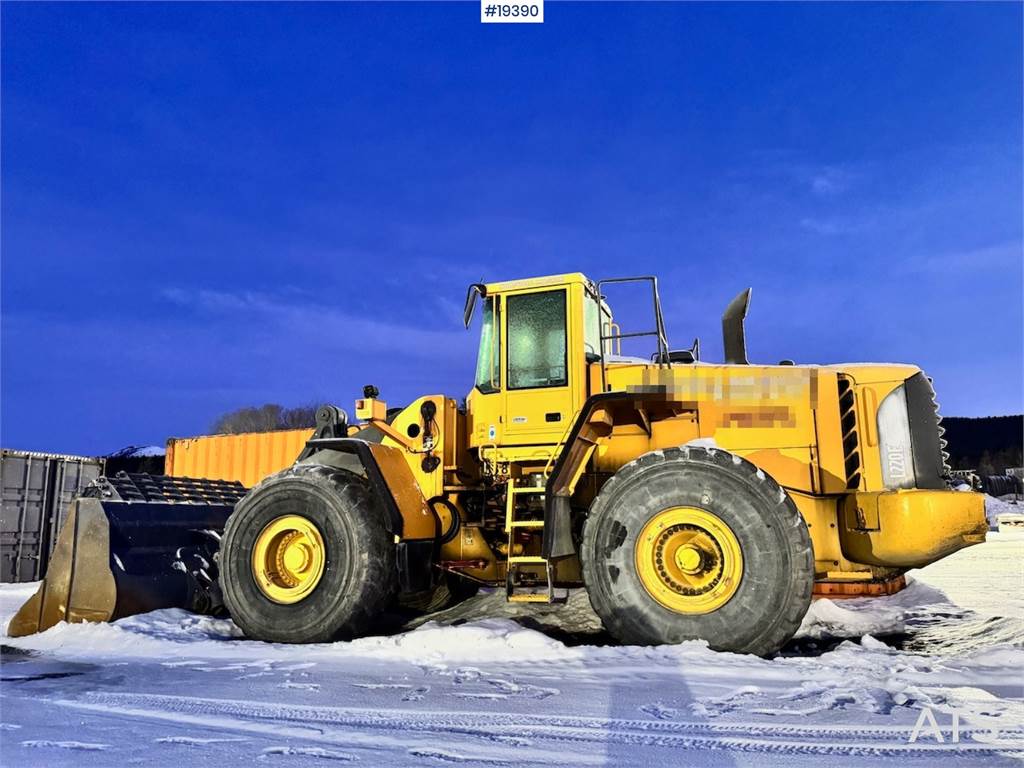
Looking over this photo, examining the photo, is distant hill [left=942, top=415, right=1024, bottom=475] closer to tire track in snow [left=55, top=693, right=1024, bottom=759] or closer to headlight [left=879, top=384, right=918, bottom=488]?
headlight [left=879, top=384, right=918, bottom=488]

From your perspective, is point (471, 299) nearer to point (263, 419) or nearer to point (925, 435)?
point (925, 435)

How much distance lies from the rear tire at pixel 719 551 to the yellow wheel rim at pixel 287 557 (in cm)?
235

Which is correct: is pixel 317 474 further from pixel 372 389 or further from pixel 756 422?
pixel 756 422

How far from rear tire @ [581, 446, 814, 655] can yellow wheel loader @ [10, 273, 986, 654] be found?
0.01m

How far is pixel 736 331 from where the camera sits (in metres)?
6.90

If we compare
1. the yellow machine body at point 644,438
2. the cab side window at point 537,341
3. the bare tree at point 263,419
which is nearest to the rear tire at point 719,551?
the yellow machine body at point 644,438

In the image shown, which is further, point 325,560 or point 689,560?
point 325,560

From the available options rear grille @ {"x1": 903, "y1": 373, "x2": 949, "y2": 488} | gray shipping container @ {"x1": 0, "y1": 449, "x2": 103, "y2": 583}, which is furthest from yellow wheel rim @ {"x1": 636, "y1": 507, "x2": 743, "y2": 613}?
gray shipping container @ {"x1": 0, "y1": 449, "x2": 103, "y2": 583}

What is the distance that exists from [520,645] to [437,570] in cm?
194

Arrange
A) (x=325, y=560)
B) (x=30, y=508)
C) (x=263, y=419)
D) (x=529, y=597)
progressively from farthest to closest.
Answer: (x=263, y=419)
(x=30, y=508)
(x=325, y=560)
(x=529, y=597)

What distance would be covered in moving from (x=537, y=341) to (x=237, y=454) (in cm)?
1064

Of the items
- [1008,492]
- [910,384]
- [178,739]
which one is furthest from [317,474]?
[1008,492]

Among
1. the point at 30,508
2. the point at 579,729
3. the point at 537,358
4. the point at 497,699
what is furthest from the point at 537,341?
the point at 30,508

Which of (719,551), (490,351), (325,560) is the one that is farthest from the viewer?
(490,351)
